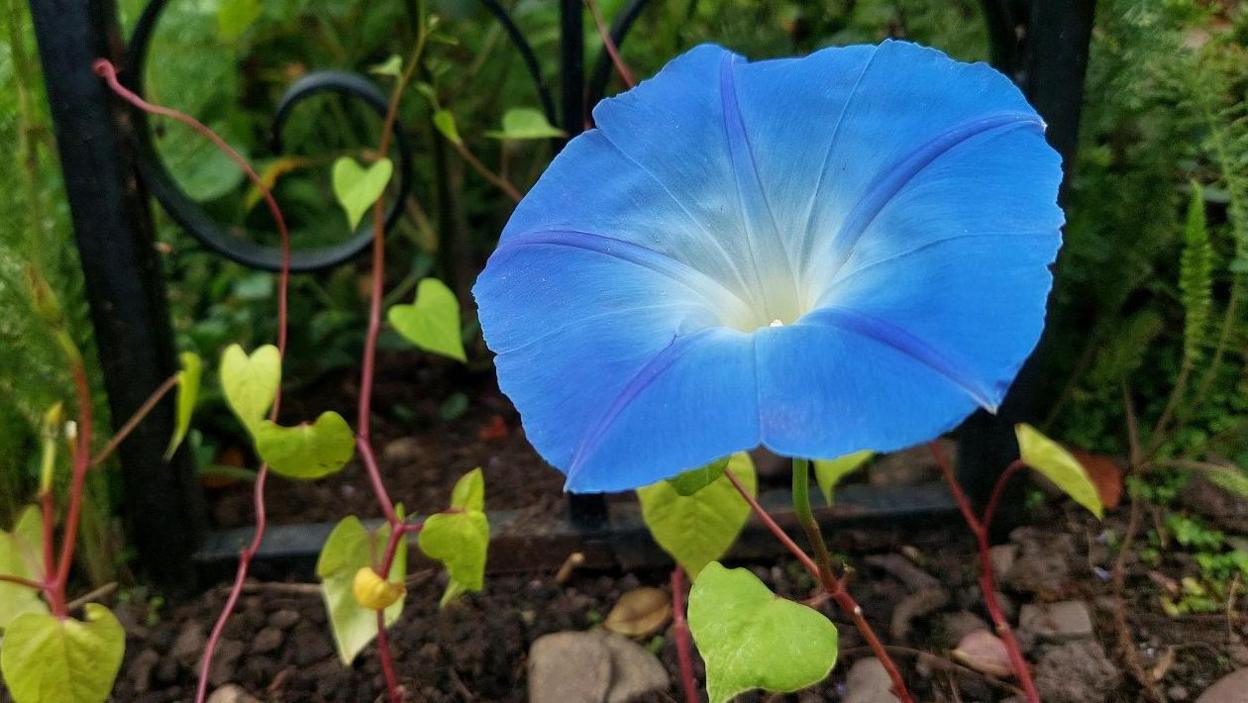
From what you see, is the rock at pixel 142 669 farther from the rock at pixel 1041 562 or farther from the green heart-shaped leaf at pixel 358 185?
the rock at pixel 1041 562

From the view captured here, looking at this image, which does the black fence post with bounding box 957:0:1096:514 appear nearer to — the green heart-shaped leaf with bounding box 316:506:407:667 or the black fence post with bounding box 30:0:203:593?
the green heart-shaped leaf with bounding box 316:506:407:667

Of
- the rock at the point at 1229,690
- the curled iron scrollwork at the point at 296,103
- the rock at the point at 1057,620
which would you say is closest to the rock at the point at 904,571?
the rock at the point at 1057,620

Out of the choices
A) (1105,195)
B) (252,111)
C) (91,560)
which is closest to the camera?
(91,560)

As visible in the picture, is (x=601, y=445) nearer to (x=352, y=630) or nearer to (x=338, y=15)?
(x=352, y=630)

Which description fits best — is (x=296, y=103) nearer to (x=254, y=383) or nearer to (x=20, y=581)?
(x=254, y=383)

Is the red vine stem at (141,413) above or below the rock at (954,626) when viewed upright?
above

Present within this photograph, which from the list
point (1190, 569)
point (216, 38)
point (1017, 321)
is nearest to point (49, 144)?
point (216, 38)
